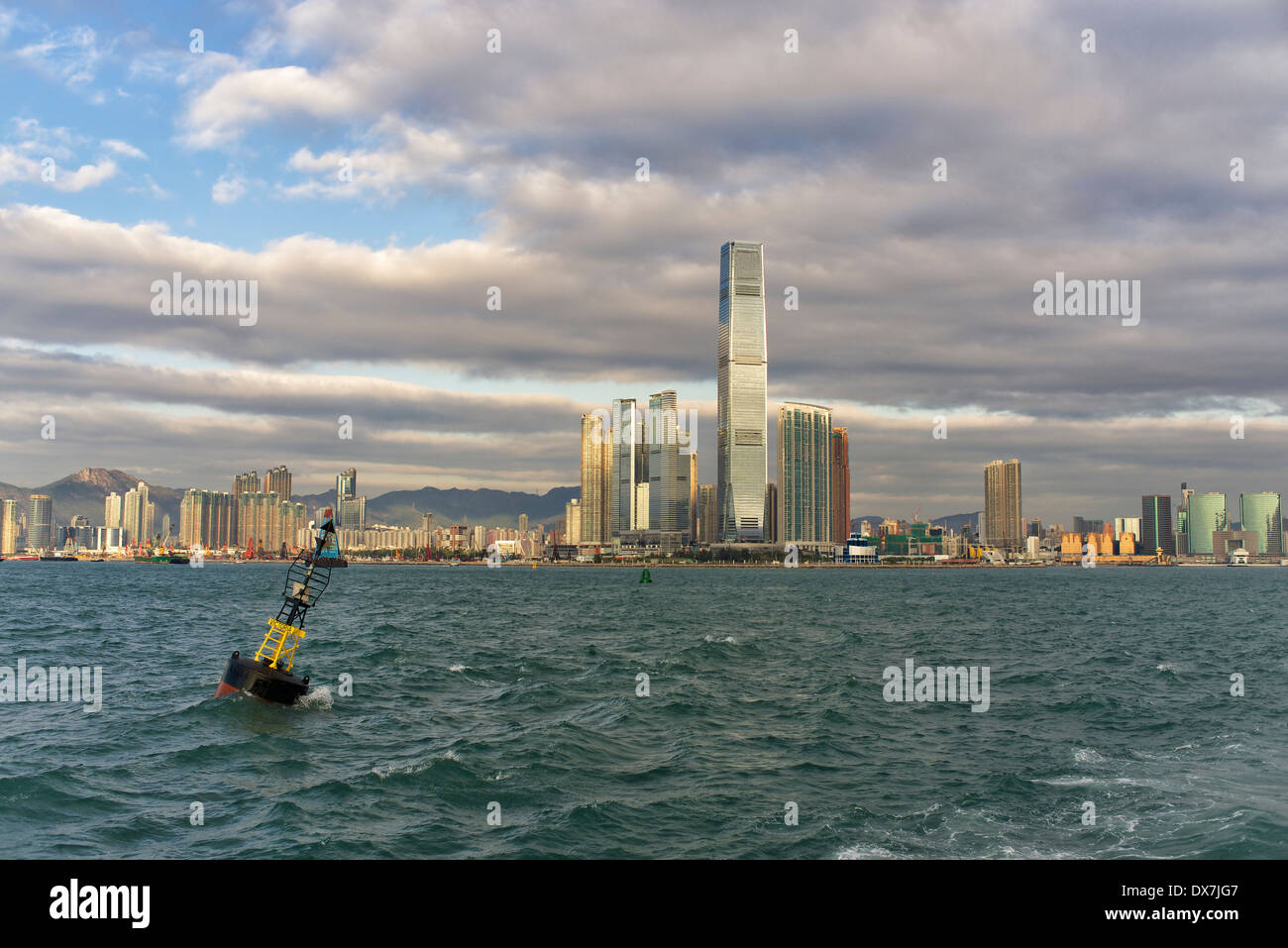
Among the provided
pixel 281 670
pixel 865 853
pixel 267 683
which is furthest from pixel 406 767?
pixel 865 853

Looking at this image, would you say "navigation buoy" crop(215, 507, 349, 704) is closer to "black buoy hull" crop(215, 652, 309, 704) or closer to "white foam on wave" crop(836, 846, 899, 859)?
"black buoy hull" crop(215, 652, 309, 704)

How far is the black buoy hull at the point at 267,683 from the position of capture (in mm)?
37156

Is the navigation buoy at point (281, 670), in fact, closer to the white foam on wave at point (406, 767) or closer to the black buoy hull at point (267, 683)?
the black buoy hull at point (267, 683)

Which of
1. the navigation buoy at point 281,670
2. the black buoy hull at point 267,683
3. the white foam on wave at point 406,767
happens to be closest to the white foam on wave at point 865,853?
the white foam on wave at point 406,767

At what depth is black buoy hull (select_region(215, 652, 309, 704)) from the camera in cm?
3716

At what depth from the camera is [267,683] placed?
37.1 meters

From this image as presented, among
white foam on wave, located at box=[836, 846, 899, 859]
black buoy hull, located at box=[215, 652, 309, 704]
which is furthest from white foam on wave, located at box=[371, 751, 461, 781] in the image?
white foam on wave, located at box=[836, 846, 899, 859]

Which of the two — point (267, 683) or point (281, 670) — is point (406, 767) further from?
point (281, 670)

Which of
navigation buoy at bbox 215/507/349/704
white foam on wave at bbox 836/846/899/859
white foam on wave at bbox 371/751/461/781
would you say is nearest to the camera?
white foam on wave at bbox 836/846/899/859
